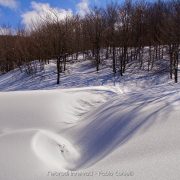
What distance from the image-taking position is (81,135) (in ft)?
20.1

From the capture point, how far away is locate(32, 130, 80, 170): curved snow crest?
4.34 m

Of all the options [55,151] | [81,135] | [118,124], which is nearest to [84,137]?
[81,135]

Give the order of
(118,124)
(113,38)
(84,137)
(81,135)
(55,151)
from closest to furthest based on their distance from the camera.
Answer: (55,151), (118,124), (84,137), (81,135), (113,38)

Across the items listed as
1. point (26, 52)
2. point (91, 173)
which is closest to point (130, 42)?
point (26, 52)

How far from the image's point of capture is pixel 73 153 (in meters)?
5.23

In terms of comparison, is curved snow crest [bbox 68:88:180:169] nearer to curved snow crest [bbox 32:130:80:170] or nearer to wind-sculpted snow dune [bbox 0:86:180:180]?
wind-sculpted snow dune [bbox 0:86:180:180]

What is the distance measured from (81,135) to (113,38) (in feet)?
44.6

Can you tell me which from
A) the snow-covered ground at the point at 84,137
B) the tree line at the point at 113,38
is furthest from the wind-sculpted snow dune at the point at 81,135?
the tree line at the point at 113,38

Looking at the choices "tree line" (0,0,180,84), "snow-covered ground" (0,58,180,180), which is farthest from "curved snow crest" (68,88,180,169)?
"tree line" (0,0,180,84)

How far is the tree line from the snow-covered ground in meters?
8.99

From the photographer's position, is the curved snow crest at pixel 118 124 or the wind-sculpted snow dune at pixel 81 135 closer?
the wind-sculpted snow dune at pixel 81 135

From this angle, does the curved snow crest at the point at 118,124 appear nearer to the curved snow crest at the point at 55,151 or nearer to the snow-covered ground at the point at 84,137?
the snow-covered ground at the point at 84,137

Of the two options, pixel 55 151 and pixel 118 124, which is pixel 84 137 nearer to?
pixel 118 124

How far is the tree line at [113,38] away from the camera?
17875 millimetres
